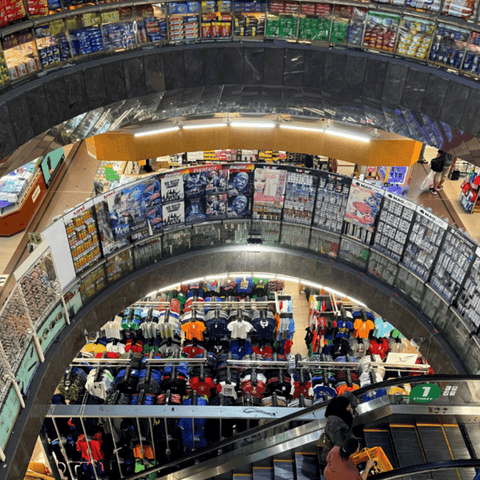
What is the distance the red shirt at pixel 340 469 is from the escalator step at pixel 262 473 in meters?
1.32

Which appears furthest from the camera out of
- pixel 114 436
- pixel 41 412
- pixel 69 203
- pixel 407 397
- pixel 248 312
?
pixel 69 203

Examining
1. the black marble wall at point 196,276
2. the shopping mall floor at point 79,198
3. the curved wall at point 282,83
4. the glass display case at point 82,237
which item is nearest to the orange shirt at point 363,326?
the black marble wall at point 196,276

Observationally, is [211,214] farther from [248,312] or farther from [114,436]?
[114,436]

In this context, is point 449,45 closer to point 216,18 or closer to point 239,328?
point 216,18

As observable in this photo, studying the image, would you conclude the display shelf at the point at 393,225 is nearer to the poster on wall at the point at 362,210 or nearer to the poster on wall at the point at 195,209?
the poster on wall at the point at 362,210

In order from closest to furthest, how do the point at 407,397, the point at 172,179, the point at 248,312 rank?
the point at 407,397 < the point at 172,179 < the point at 248,312

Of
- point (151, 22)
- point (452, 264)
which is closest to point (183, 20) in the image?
point (151, 22)

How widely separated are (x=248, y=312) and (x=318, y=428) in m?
5.01

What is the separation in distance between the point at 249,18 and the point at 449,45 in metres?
3.72

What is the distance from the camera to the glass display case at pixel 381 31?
985 cm

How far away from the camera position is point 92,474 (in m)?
9.39

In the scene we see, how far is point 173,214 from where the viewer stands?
10.7 m

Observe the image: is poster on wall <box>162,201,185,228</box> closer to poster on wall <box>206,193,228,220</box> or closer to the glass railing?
poster on wall <box>206,193,228,220</box>

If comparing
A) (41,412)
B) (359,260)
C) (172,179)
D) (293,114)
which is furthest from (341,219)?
(41,412)
